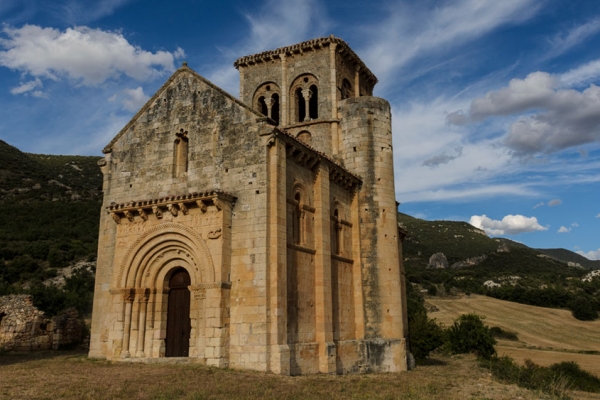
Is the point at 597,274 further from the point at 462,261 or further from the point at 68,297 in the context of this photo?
the point at 68,297


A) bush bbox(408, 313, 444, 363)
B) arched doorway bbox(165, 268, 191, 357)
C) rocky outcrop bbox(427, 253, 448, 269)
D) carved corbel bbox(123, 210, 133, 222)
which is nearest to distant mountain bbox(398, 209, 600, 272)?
rocky outcrop bbox(427, 253, 448, 269)

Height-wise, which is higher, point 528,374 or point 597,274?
point 597,274

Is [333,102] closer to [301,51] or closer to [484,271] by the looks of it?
[301,51]

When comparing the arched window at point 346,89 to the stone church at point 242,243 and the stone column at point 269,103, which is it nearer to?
the stone church at point 242,243

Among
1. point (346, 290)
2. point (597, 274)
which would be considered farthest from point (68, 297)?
point (597, 274)

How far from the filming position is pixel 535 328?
4812 centimetres

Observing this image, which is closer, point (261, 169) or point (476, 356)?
point (261, 169)

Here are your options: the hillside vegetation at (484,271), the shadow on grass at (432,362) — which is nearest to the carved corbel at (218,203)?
the shadow on grass at (432,362)

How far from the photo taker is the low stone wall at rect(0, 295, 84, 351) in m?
20.2

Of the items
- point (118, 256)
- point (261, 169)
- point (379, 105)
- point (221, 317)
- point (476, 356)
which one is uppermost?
point (379, 105)

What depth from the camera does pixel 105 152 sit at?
17.7 m

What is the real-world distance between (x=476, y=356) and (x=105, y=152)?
20.3 metres

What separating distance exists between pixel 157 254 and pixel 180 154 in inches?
129

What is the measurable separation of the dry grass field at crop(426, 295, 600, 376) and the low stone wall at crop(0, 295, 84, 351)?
24.7 m
